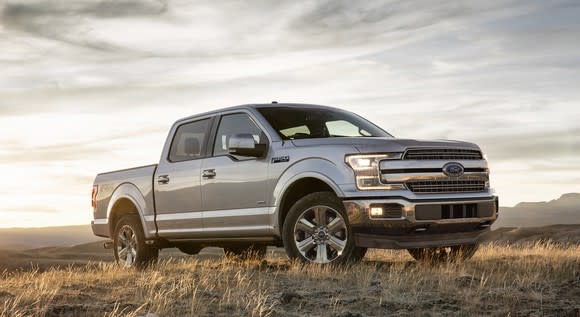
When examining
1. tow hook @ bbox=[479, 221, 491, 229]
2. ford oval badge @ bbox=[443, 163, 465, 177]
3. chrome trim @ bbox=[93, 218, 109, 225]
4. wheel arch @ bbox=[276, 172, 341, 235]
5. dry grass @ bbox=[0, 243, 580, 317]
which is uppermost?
ford oval badge @ bbox=[443, 163, 465, 177]

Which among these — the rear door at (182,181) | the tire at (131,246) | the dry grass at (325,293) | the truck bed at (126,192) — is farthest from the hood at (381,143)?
the tire at (131,246)

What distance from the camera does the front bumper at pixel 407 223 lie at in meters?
8.24

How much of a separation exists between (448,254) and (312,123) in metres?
2.46

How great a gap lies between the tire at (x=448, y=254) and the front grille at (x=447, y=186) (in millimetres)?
877

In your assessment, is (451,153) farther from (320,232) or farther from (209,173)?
(209,173)

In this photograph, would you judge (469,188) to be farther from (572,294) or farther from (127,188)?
(127,188)

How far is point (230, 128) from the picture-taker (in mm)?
10203

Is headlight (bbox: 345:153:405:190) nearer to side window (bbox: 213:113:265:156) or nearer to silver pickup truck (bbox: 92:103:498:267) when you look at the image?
silver pickup truck (bbox: 92:103:498:267)

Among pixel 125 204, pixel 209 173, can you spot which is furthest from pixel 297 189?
pixel 125 204

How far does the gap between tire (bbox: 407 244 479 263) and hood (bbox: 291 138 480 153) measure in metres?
1.36

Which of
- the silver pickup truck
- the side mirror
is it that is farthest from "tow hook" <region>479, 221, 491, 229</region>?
the side mirror

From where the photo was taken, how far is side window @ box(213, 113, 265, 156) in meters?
9.91

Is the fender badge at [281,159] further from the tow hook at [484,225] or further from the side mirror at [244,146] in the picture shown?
the tow hook at [484,225]

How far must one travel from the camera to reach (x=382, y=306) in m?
6.29
